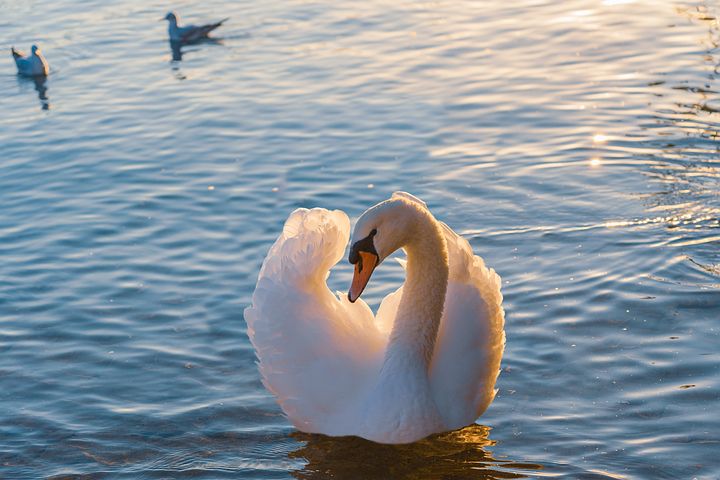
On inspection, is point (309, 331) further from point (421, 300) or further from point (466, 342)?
point (466, 342)

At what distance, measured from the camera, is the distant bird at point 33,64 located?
1631 cm

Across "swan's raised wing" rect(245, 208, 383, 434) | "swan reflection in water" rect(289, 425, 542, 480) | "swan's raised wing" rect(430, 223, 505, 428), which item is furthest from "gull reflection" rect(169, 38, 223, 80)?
→ "swan reflection in water" rect(289, 425, 542, 480)

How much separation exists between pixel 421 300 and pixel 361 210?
3.75 m

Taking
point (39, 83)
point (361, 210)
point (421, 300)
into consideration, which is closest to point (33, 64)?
point (39, 83)

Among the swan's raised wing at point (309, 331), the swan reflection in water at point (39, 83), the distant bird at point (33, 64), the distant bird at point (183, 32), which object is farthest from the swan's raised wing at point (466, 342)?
the distant bird at point (183, 32)

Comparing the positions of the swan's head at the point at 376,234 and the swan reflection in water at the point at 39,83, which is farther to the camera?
the swan reflection in water at the point at 39,83

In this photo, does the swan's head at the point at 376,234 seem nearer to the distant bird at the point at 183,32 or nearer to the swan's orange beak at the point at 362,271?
the swan's orange beak at the point at 362,271

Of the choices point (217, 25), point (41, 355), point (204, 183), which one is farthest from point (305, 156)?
point (217, 25)

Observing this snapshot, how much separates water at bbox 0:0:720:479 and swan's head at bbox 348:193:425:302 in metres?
1.11

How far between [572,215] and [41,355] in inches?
183

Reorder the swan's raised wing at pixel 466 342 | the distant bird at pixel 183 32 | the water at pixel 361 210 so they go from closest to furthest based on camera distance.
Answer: the swan's raised wing at pixel 466 342 → the water at pixel 361 210 → the distant bird at pixel 183 32

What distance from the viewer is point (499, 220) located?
10.2 m

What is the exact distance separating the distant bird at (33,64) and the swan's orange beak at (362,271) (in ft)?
36.0

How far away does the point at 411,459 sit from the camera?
22.6ft
